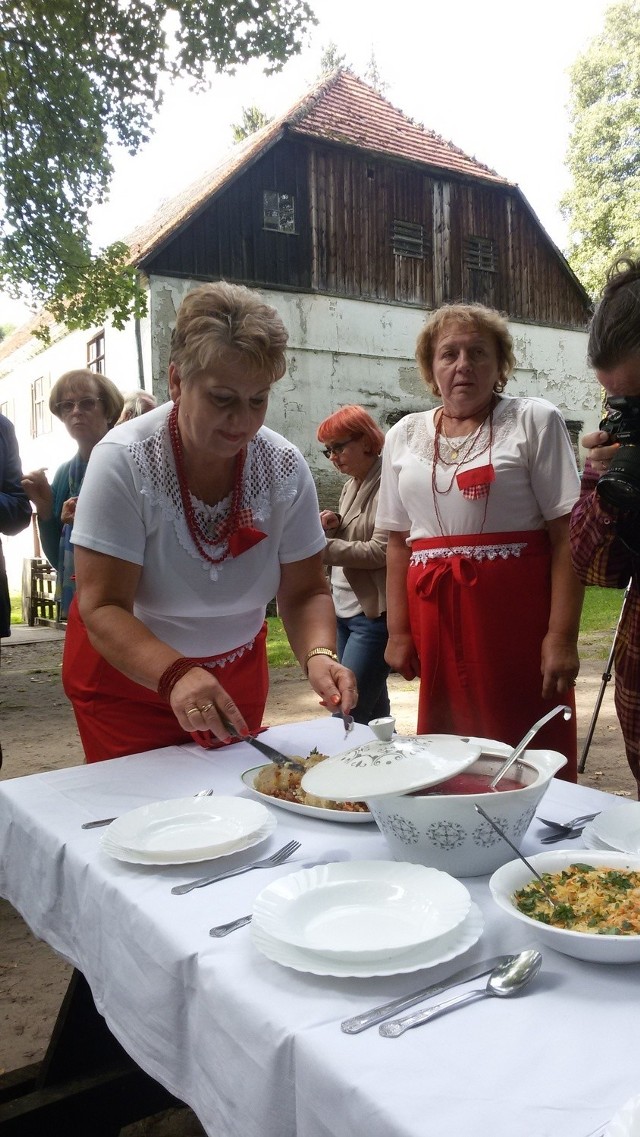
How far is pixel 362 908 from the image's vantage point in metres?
0.91

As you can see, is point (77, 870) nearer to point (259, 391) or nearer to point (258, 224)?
point (259, 391)

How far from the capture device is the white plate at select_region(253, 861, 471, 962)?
82 cm

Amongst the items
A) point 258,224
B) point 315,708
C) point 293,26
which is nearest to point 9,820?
point 315,708

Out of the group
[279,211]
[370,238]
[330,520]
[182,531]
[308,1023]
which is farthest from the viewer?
[370,238]

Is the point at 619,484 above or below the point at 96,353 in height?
below

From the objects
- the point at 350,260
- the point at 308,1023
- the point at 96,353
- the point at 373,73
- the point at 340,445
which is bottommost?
the point at 308,1023

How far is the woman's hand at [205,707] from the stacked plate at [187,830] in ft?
0.37

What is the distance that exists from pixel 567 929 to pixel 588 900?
6 centimetres

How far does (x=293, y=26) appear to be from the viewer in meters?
8.30

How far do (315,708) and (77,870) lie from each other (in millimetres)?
4251

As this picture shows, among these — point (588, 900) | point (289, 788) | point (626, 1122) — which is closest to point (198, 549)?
point (289, 788)

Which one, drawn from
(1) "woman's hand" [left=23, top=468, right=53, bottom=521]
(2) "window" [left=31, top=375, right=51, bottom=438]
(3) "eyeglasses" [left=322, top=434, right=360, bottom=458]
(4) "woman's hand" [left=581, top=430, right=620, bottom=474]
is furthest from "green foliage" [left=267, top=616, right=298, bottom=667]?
(2) "window" [left=31, top=375, right=51, bottom=438]

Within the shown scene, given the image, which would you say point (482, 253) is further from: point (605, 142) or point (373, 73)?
point (373, 73)

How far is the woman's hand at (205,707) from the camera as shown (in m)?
1.32
